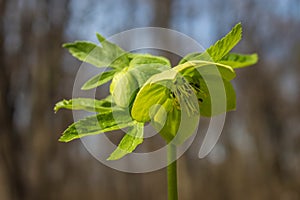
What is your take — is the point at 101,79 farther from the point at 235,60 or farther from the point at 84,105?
the point at 235,60

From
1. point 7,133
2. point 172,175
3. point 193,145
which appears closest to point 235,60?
point 172,175

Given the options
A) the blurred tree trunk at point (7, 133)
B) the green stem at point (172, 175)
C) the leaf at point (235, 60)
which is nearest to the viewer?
the green stem at point (172, 175)

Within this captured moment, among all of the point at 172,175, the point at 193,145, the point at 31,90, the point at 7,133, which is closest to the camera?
the point at 172,175

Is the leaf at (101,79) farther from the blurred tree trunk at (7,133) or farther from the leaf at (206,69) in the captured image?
the blurred tree trunk at (7,133)

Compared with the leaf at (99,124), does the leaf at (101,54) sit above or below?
above

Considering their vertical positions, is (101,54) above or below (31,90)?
below

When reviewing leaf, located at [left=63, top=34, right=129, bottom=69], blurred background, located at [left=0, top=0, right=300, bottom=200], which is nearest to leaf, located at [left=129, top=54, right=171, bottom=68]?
leaf, located at [left=63, top=34, right=129, bottom=69]

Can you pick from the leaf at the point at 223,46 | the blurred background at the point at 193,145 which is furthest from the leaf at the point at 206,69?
the blurred background at the point at 193,145

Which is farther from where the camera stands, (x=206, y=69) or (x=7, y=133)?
(x=7, y=133)

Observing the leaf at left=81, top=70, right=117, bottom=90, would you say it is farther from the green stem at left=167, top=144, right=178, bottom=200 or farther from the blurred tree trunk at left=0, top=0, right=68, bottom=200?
the blurred tree trunk at left=0, top=0, right=68, bottom=200
